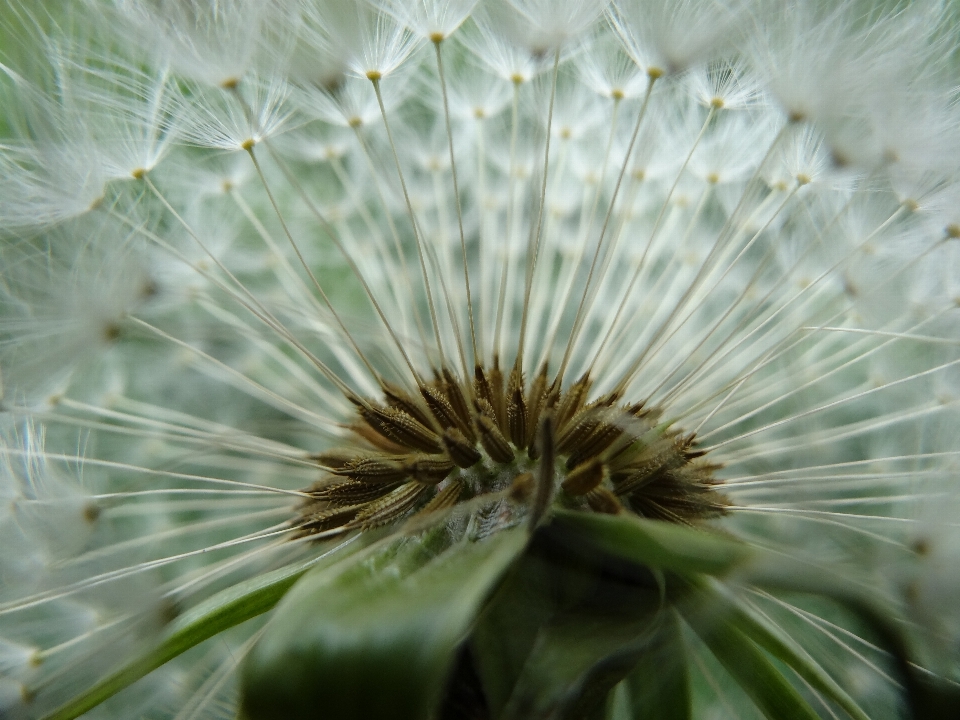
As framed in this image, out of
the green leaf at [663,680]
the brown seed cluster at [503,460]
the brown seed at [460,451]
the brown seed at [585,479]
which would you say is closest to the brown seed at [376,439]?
the brown seed cluster at [503,460]

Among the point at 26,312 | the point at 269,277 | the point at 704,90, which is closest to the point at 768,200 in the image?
the point at 704,90

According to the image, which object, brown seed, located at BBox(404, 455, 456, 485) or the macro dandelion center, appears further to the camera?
brown seed, located at BBox(404, 455, 456, 485)

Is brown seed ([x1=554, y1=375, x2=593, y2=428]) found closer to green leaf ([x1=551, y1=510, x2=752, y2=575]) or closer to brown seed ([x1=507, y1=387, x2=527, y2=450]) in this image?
brown seed ([x1=507, y1=387, x2=527, y2=450])

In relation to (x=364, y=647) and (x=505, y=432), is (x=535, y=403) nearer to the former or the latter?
(x=505, y=432)

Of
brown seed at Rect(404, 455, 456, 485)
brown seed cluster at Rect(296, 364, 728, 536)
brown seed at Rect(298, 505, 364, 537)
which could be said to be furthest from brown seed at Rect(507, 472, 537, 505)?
brown seed at Rect(298, 505, 364, 537)

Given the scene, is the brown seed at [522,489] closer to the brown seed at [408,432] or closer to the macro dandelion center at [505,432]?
the macro dandelion center at [505,432]

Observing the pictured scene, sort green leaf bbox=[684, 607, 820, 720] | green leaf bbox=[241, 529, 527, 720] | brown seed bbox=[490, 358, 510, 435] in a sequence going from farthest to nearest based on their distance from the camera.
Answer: brown seed bbox=[490, 358, 510, 435], green leaf bbox=[684, 607, 820, 720], green leaf bbox=[241, 529, 527, 720]

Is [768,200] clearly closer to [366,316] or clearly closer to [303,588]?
[303,588]
